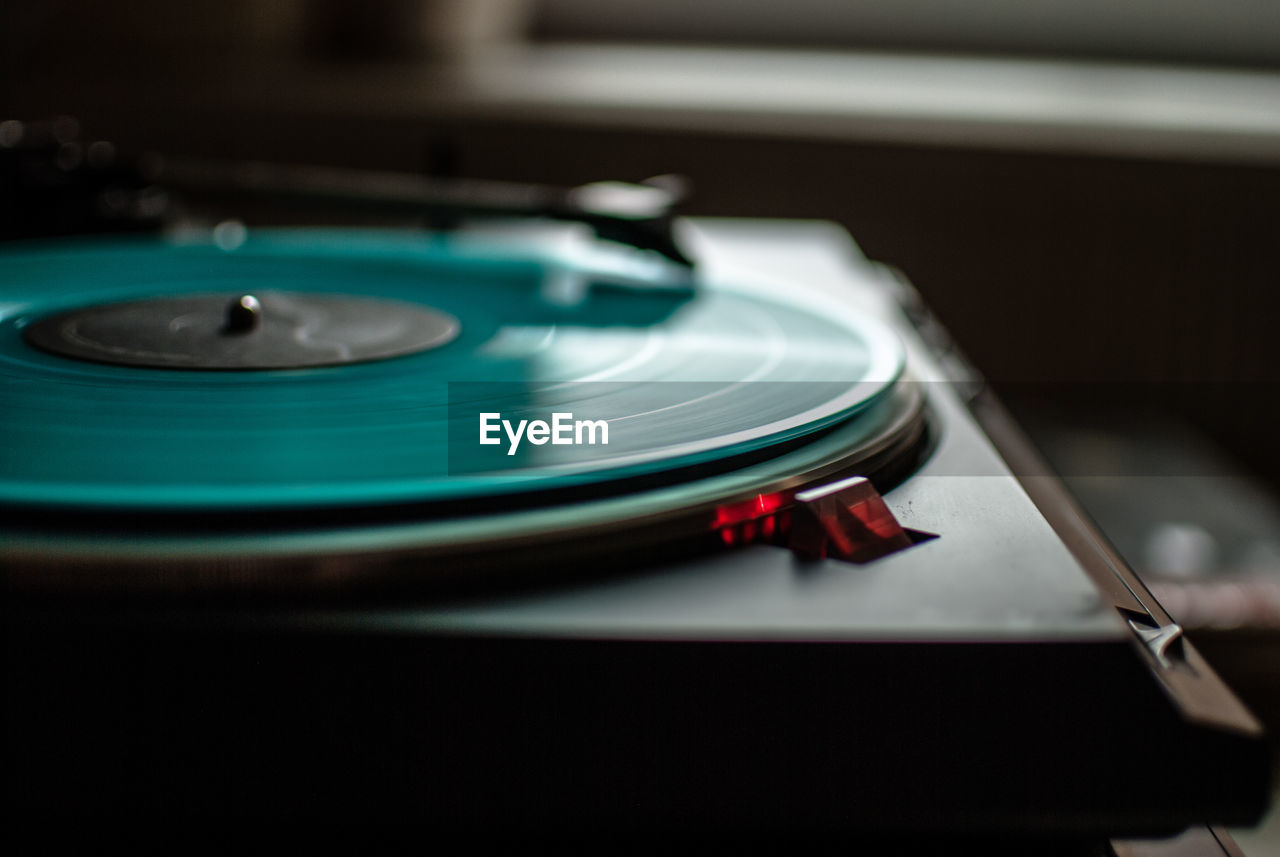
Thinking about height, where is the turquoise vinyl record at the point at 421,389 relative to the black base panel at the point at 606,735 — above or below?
above

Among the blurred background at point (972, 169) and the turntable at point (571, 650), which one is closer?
the turntable at point (571, 650)

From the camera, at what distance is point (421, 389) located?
0.43 m

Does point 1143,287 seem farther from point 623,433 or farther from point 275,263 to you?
point 623,433

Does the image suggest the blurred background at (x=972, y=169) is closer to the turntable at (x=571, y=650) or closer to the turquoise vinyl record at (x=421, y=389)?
the turquoise vinyl record at (x=421, y=389)

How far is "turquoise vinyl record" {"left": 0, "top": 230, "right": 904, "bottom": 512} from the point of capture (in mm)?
319

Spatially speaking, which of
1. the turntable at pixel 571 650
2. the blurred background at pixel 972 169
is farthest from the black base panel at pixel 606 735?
the blurred background at pixel 972 169

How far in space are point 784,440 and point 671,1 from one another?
5.97ft

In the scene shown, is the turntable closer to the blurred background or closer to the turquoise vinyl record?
the turquoise vinyl record

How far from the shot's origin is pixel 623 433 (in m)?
0.38

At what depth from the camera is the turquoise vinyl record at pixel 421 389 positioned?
32 centimetres

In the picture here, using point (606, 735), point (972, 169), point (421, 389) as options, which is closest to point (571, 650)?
point (606, 735)

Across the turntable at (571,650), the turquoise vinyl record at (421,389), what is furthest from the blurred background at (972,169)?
the turntable at (571,650)

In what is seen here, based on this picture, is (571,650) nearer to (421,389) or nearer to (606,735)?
(606,735)

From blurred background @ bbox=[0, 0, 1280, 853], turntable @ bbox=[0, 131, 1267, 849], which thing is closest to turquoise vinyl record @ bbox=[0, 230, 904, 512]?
turntable @ bbox=[0, 131, 1267, 849]
